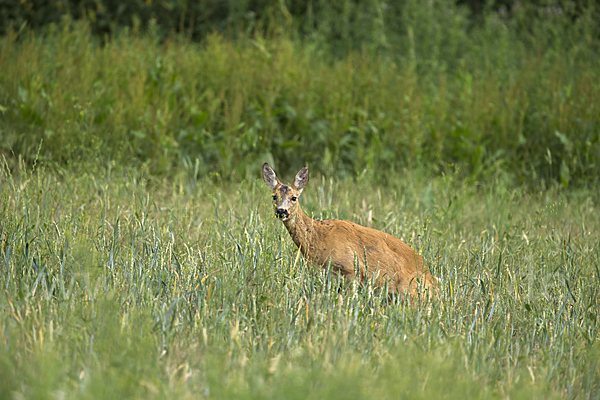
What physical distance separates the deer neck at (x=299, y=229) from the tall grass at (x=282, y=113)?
2.64 m

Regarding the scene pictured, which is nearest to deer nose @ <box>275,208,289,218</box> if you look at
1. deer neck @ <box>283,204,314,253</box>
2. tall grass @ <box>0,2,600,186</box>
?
deer neck @ <box>283,204,314,253</box>

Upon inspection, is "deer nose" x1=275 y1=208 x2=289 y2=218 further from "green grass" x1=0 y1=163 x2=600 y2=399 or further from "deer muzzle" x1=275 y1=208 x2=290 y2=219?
"green grass" x1=0 y1=163 x2=600 y2=399

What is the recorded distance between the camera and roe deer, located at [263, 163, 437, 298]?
362 cm

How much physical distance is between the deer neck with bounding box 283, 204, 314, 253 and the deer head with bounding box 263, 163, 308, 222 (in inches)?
1.0

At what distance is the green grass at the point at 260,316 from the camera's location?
2.35 m

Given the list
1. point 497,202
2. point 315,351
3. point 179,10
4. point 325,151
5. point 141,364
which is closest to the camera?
point 141,364

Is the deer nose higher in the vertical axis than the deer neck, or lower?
higher

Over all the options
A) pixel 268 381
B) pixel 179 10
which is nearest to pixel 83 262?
pixel 268 381

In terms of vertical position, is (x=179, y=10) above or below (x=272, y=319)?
above

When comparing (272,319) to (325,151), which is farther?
(325,151)

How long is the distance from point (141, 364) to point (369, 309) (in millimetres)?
1451

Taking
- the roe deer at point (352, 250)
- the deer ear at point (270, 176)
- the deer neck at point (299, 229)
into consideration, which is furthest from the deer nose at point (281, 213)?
the deer ear at point (270, 176)

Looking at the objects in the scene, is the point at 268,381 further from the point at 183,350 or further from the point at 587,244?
the point at 587,244

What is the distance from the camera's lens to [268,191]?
476 centimetres
